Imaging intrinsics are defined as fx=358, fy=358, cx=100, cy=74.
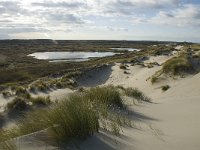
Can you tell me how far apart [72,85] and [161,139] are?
2322 cm

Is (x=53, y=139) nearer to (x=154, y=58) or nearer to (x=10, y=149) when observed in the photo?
(x=10, y=149)

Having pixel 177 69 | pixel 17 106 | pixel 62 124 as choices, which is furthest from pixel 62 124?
pixel 177 69

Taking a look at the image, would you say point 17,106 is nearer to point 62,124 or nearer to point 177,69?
point 62,124

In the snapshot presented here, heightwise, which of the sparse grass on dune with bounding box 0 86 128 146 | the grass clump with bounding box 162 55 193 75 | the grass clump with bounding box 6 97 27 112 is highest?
the sparse grass on dune with bounding box 0 86 128 146

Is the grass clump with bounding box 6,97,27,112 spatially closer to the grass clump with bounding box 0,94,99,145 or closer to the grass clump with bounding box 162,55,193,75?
the grass clump with bounding box 0,94,99,145

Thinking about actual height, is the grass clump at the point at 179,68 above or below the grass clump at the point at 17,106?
above

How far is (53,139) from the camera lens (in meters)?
5.24

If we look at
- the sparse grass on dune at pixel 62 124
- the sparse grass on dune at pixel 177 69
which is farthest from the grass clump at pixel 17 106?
the sparse grass on dune at pixel 177 69

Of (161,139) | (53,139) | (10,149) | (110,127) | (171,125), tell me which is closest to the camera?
(10,149)

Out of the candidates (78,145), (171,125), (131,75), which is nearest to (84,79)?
(131,75)

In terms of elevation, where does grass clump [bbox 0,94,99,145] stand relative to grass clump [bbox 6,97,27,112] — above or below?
above

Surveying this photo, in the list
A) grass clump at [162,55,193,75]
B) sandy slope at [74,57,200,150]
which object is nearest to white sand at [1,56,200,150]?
sandy slope at [74,57,200,150]

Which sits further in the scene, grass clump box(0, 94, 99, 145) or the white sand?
the white sand

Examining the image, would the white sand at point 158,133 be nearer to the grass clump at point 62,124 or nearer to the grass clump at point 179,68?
the grass clump at point 62,124
